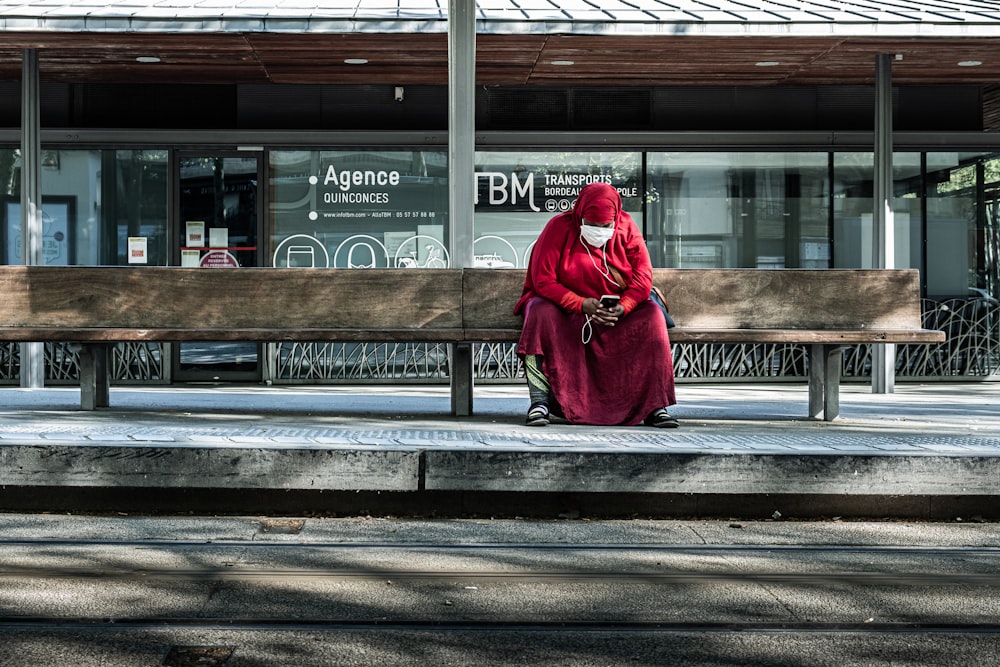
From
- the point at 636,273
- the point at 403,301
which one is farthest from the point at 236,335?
the point at 636,273

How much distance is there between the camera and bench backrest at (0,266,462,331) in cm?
762

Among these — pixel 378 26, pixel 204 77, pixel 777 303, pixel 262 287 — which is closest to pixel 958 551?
pixel 777 303

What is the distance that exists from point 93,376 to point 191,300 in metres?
0.81

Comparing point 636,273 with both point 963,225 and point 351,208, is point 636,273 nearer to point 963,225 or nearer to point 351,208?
point 351,208

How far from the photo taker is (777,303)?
25.3 ft

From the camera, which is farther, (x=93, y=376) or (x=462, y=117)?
(x=462, y=117)

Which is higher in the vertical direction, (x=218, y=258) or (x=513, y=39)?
(x=513, y=39)

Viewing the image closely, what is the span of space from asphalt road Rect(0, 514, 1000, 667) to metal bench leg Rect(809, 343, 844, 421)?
2103 millimetres

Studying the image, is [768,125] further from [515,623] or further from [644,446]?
[515,623]

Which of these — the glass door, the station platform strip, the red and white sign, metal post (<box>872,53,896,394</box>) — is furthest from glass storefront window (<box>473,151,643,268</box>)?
the station platform strip

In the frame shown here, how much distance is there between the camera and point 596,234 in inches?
279

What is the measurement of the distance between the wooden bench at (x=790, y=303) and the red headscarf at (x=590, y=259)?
0.54 metres

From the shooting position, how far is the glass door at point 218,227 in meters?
13.1

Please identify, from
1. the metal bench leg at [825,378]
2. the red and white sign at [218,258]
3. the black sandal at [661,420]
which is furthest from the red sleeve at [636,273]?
the red and white sign at [218,258]
